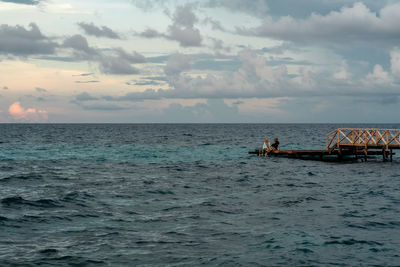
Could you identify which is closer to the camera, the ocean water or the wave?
the ocean water

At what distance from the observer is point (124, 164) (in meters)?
36.2

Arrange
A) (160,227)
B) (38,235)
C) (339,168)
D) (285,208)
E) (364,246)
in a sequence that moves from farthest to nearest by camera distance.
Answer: (339,168)
(285,208)
(160,227)
(38,235)
(364,246)

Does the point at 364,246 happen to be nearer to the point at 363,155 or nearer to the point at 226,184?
the point at 226,184

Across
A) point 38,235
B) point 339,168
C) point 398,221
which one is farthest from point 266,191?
point 339,168

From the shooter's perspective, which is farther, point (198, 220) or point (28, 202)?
point (28, 202)

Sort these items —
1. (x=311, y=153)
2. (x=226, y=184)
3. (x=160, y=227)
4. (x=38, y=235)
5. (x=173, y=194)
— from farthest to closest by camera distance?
(x=311, y=153) < (x=226, y=184) < (x=173, y=194) < (x=160, y=227) < (x=38, y=235)

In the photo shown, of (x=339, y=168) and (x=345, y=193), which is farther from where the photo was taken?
(x=339, y=168)

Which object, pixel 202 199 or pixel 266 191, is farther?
pixel 266 191

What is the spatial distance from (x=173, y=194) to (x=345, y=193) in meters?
9.70

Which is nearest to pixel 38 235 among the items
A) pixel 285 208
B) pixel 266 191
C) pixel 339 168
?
pixel 285 208

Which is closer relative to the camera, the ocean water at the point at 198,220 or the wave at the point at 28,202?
the ocean water at the point at 198,220

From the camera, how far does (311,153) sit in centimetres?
4159

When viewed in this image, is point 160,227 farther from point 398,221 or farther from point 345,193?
point 345,193

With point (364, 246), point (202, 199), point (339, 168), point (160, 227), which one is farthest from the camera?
point (339, 168)
